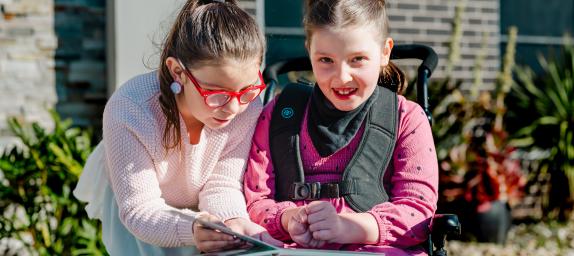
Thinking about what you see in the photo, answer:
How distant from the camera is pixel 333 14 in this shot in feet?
9.47

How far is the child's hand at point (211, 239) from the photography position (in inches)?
103

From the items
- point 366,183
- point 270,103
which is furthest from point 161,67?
point 366,183

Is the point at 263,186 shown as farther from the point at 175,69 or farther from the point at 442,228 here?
the point at 442,228

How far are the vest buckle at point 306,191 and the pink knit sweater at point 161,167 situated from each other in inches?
6.8

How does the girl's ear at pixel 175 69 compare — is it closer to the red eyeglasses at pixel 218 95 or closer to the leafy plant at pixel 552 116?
the red eyeglasses at pixel 218 95

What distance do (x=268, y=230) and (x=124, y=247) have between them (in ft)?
1.63

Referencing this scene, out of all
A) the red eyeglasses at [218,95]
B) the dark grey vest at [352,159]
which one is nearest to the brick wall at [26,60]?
the dark grey vest at [352,159]

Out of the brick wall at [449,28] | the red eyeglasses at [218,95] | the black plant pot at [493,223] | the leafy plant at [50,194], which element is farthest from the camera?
the brick wall at [449,28]

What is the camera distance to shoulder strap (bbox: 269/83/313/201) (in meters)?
3.05

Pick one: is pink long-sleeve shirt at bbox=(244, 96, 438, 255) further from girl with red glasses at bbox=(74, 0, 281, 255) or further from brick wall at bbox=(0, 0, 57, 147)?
brick wall at bbox=(0, 0, 57, 147)

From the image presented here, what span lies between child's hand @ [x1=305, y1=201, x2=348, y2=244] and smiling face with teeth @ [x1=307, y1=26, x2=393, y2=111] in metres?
0.39

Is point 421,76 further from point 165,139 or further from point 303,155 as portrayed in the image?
point 165,139

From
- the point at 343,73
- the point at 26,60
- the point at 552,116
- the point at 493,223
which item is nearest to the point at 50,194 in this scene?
the point at 26,60

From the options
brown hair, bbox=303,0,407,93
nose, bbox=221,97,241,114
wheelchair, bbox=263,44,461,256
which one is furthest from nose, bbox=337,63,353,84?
wheelchair, bbox=263,44,461,256
